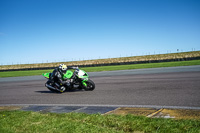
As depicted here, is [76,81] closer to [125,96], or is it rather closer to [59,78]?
[59,78]

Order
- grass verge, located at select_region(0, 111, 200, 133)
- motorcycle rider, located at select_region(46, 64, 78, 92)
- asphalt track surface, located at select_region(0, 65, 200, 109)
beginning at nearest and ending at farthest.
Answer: grass verge, located at select_region(0, 111, 200, 133) < asphalt track surface, located at select_region(0, 65, 200, 109) < motorcycle rider, located at select_region(46, 64, 78, 92)

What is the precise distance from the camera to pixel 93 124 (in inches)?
157

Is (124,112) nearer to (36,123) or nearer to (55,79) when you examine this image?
(36,123)

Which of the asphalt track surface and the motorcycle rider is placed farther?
the motorcycle rider

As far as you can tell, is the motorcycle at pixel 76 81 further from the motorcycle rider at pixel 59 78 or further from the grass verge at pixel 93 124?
the grass verge at pixel 93 124

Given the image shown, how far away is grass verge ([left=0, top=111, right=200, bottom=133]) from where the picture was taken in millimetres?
3548

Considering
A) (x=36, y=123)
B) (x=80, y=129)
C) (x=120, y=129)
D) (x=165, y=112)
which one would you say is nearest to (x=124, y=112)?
(x=165, y=112)

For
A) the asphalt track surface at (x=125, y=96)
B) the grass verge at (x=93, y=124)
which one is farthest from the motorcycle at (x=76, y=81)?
the grass verge at (x=93, y=124)

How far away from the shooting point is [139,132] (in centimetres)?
346

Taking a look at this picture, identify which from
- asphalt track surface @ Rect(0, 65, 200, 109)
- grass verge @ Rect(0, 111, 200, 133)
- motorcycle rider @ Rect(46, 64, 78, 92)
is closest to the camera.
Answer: grass verge @ Rect(0, 111, 200, 133)

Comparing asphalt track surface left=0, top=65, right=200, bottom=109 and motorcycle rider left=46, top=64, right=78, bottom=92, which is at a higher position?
motorcycle rider left=46, top=64, right=78, bottom=92

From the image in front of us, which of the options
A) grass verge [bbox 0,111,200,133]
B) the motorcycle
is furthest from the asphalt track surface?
grass verge [bbox 0,111,200,133]

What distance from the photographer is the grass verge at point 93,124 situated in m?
3.55

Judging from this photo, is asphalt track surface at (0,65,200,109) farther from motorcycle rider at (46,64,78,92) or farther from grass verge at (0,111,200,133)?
grass verge at (0,111,200,133)
